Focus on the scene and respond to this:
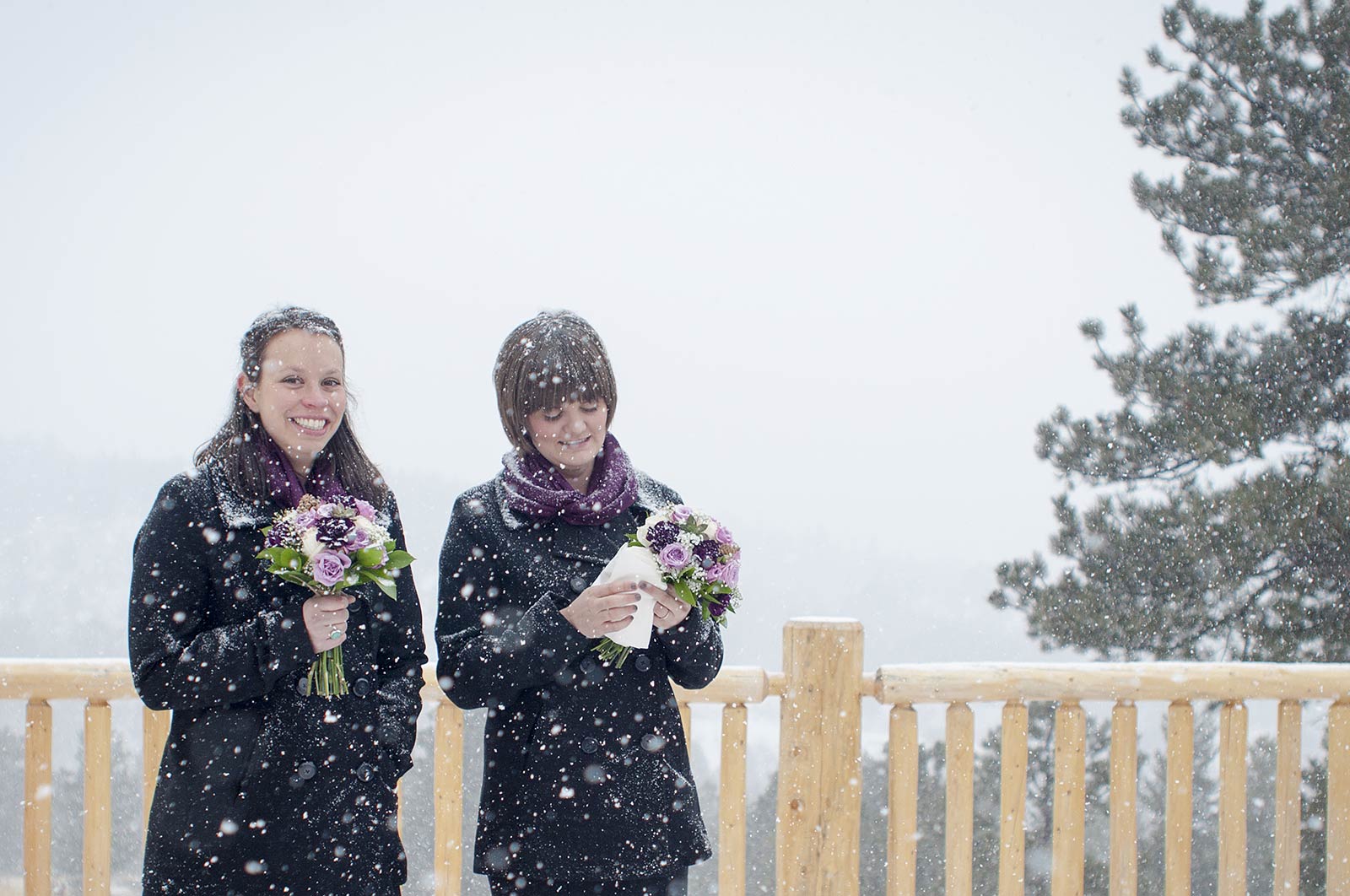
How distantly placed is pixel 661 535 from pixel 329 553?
2.20 ft

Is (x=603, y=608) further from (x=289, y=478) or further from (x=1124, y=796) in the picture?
(x=1124, y=796)

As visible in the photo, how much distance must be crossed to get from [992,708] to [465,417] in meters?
111

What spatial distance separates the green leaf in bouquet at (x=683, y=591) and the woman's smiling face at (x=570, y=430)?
14.2 inches

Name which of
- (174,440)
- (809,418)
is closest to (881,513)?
(809,418)

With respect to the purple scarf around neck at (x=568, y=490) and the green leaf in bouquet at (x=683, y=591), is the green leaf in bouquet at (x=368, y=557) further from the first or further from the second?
the green leaf in bouquet at (x=683, y=591)

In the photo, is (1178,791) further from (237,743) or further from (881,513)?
(881,513)

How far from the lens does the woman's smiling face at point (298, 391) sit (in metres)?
2.17

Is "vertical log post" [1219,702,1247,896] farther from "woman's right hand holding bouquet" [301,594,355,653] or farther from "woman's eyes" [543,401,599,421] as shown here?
"woman's right hand holding bouquet" [301,594,355,653]

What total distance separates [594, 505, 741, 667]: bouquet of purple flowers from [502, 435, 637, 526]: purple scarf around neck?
0.13 metres

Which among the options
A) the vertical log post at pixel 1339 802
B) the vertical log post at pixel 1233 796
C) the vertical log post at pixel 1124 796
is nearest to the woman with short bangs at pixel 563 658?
the vertical log post at pixel 1124 796

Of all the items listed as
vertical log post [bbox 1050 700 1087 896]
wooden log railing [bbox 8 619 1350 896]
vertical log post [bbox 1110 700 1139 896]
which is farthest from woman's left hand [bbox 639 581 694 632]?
vertical log post [bbox 1110 700 1139 896]

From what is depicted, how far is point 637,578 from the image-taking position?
6.96 ft

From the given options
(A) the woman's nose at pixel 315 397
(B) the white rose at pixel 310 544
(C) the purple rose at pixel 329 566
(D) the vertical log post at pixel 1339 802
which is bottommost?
(D) the vertical log post at pixel 1339 802

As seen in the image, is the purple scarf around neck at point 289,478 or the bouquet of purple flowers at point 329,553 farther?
the purple scarf around neck at point 289,478
